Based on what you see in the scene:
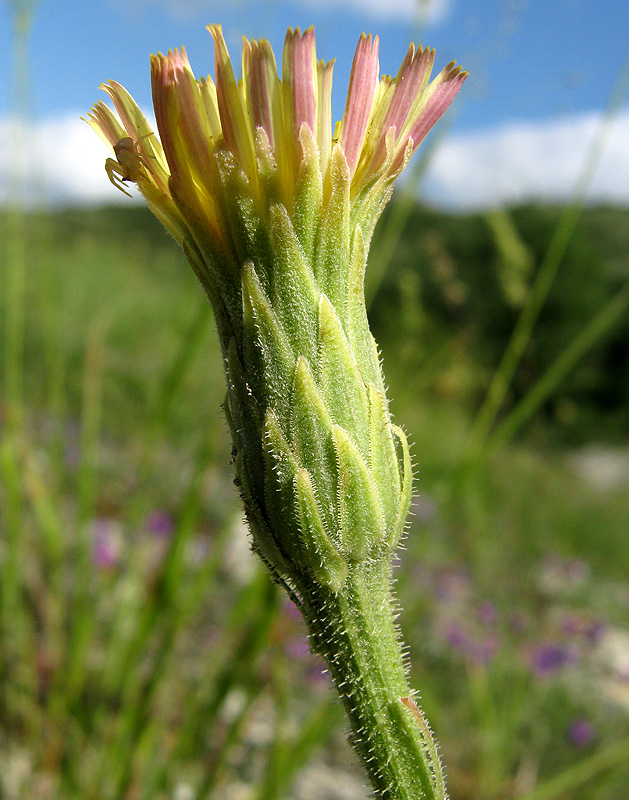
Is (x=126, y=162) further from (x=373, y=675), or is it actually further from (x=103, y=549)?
(x=103, y=549)

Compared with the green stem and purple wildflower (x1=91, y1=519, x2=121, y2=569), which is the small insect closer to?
the green stem

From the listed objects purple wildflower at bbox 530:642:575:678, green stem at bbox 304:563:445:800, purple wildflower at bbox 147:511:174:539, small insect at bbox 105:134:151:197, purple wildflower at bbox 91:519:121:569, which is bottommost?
purple wildflower at bbox 530:642:575:678

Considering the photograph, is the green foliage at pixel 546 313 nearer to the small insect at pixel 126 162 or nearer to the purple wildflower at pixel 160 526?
the purple wildflower at pixel 160 526

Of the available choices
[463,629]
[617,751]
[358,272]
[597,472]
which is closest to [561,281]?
[597,472]

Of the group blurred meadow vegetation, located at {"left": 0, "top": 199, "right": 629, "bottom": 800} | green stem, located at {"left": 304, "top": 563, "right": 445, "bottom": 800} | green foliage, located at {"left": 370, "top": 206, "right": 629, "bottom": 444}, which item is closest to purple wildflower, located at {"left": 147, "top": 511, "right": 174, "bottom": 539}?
blurred meadow vegetation, located at {"left": 0, "top": 199, "right": 629, "bottom": 800}

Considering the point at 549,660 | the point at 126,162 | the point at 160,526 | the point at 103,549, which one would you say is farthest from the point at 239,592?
the point at 126,162
